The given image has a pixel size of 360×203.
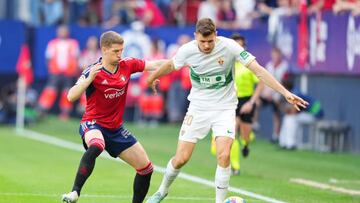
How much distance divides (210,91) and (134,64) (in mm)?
1011

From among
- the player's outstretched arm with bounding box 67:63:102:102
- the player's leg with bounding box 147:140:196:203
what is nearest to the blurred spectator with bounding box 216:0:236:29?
the player's leg with bounding box 147:140:196:203

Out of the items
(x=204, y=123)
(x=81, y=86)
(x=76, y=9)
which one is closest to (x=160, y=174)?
(x=204, y=123)

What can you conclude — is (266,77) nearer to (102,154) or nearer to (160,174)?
(160,174)

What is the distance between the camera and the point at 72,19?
34250mm

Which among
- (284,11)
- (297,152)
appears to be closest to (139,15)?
(284,11)

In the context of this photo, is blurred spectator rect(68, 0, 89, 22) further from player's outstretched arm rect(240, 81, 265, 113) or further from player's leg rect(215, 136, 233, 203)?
player's leg rect(215, 136, 233, 203)

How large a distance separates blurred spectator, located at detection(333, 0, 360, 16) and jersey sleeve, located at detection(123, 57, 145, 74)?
10007 mm

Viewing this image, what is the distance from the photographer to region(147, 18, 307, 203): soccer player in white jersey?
12.9 metres

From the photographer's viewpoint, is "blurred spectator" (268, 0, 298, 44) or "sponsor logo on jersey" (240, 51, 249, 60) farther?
"blurred spectator" (268, 0, 298, 44)

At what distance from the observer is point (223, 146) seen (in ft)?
43.0

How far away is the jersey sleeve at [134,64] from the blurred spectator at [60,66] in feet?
59.8

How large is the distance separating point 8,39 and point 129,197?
643 inches

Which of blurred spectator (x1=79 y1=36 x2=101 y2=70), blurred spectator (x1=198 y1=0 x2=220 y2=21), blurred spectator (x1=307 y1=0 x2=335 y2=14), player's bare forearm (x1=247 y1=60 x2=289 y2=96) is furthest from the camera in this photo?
blurred spectator (x1=79 y1=36 x2=101 y2=70)

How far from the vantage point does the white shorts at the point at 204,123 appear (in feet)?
44.2
